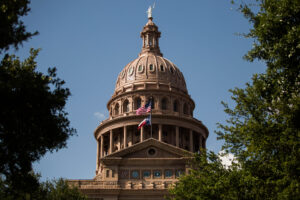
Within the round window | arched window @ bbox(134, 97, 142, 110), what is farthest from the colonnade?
the round window

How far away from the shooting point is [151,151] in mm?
68375

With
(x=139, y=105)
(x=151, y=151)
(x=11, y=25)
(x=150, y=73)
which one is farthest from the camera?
(x=150, y=73)

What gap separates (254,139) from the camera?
1091 inches

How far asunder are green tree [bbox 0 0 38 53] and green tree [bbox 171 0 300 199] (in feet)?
43.6

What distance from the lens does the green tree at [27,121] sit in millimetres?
20625

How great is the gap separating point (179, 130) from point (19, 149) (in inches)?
2657

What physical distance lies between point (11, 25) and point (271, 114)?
54.1ft

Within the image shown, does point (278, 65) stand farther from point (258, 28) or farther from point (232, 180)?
point (232, 180)

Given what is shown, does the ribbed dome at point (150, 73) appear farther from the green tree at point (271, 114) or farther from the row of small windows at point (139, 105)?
the green tree at point (271, 114)

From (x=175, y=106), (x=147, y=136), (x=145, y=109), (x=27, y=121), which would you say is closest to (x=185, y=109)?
(x=175, y=106)

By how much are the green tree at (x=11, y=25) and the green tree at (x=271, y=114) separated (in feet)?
43.6

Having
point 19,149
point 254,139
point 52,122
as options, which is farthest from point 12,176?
point 254,139

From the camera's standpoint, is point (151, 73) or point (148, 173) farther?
point (151, 73)

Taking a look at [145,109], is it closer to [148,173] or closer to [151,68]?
[148,173]
